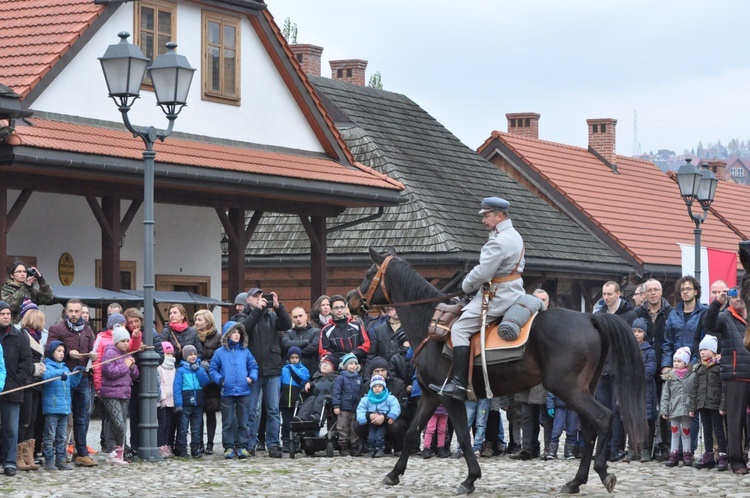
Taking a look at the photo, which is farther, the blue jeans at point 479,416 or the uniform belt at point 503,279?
the blue jeans at point 479,416

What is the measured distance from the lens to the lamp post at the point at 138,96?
15703 millimetres

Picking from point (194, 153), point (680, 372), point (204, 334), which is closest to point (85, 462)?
point (204, 334)

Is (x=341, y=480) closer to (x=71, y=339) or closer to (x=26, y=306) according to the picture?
(x=71, y=339)

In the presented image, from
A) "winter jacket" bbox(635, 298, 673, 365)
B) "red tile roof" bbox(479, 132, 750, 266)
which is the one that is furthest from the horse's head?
"red tile roof" bbox(479, 132, 750, 266)

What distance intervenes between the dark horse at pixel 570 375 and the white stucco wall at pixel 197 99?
924 centimetres

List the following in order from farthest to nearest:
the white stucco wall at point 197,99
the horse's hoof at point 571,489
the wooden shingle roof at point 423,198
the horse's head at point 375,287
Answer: the wooden shingle roof at point 423,198
the white stucco wall at point 197,99
the horse's head at point 375,287
the horse's hoof at point 571,489

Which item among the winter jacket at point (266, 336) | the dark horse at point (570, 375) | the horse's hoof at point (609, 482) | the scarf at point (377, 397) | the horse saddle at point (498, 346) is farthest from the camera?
the winter jacket at point (266, 336)

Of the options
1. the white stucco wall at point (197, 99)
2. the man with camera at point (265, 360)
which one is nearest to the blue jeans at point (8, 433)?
the man with camera at point (265, 360)

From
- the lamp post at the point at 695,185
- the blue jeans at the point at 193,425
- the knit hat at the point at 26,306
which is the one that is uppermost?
the lamp post at the point at 695,185

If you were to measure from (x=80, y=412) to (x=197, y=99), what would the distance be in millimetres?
8989

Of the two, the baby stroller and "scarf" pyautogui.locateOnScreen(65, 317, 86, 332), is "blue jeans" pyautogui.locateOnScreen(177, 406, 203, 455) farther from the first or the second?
"scarf" pyautogui.locateOnScreen(65, 317, 86, 332)

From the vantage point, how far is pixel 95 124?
2100 cm

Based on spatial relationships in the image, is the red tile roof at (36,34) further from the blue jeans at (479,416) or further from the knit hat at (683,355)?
the knit hat at (683,355)

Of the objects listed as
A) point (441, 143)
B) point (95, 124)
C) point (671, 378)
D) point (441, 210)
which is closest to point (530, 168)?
point (441, 143)
